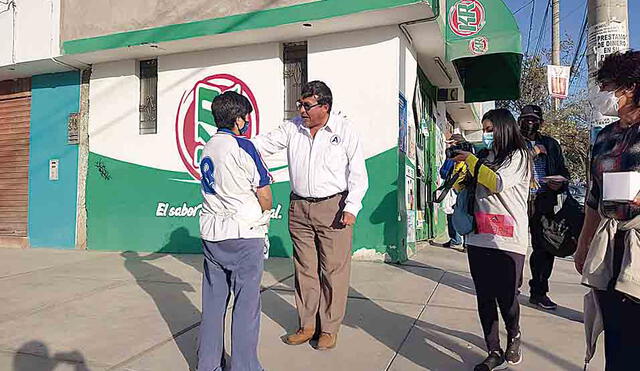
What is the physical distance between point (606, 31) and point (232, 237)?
3.87 meters

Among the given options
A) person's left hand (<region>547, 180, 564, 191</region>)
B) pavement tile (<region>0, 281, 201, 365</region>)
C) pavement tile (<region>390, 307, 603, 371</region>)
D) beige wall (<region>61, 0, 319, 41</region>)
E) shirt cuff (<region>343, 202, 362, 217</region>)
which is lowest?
pavement tile (<region>390, 307, 603, 371</region>)

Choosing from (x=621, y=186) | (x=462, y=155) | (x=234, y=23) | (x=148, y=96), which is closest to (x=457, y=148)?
(x=462, y=155)

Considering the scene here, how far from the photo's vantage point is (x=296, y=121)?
3.69 metres

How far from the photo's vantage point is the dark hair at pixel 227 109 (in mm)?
2850

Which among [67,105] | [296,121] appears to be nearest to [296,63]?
[296,121]

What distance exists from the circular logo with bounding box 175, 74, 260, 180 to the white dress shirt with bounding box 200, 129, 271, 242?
15.3 feet

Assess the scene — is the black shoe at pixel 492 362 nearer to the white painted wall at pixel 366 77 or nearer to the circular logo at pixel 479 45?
the white painted wall at pixel 366 77

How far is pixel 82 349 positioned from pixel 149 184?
15.3 feet

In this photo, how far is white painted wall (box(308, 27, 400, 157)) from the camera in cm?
642

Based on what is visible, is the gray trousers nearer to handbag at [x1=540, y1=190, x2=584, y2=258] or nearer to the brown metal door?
handbag at [x1=540, y1=190, x2=584, y2=258]

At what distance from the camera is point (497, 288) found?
2967 mm

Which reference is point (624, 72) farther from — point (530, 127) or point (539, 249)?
point (539, 249)

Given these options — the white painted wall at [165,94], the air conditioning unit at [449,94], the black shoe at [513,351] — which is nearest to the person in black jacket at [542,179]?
the black shoe at [513,351]

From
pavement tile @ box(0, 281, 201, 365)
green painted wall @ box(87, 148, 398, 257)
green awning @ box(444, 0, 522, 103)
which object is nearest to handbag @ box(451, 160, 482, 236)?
pavement tile @ box(0, 281, 201, 365)
